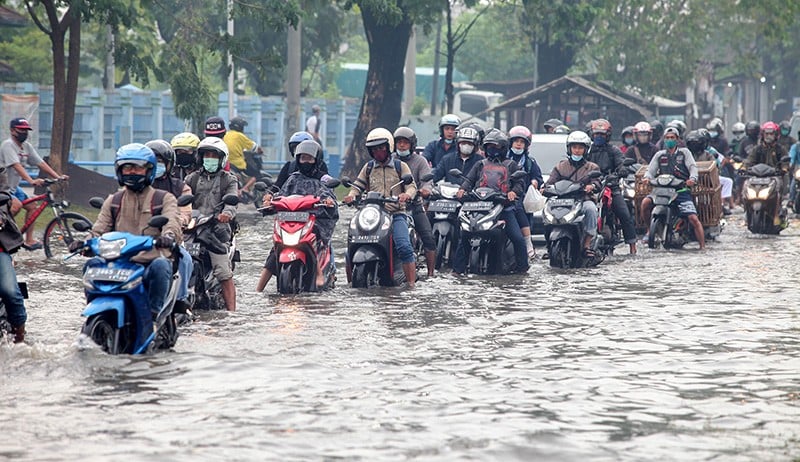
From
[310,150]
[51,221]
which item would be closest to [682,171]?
[310,150]

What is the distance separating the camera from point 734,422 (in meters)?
8.08

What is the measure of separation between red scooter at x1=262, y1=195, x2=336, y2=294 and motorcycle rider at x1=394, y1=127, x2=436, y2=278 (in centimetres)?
184

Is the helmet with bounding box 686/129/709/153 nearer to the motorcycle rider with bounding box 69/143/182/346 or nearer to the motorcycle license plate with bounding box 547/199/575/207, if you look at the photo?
the motorcycle license plate with bounding box 547/199/575/207

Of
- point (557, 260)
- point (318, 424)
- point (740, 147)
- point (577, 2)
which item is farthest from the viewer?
point (577, 2)

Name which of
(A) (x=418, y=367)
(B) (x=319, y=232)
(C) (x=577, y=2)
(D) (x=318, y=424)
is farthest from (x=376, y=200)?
(C) (x=577, y=2)

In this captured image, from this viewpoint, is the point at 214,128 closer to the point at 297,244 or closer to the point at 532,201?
the point at 532,201

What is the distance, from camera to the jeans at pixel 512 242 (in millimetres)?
16844

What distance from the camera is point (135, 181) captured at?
10508 millimetres

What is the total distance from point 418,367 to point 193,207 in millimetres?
3971

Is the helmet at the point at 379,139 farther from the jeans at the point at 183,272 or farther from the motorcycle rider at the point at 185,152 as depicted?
the jeans at the point at 183,272

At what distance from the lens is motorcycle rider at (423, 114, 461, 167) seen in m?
18.1

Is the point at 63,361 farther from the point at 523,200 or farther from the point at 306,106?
the point at 306,106

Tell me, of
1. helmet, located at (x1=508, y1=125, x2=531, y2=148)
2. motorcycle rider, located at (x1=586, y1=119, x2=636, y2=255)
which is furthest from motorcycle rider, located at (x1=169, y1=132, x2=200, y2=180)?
motorcycle rider, located at (x1=586, y1=119, x2=636, y2=255)

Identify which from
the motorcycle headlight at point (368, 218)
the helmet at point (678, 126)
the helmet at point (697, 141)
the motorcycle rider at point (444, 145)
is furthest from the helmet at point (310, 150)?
the helmet at point (697, 141)
